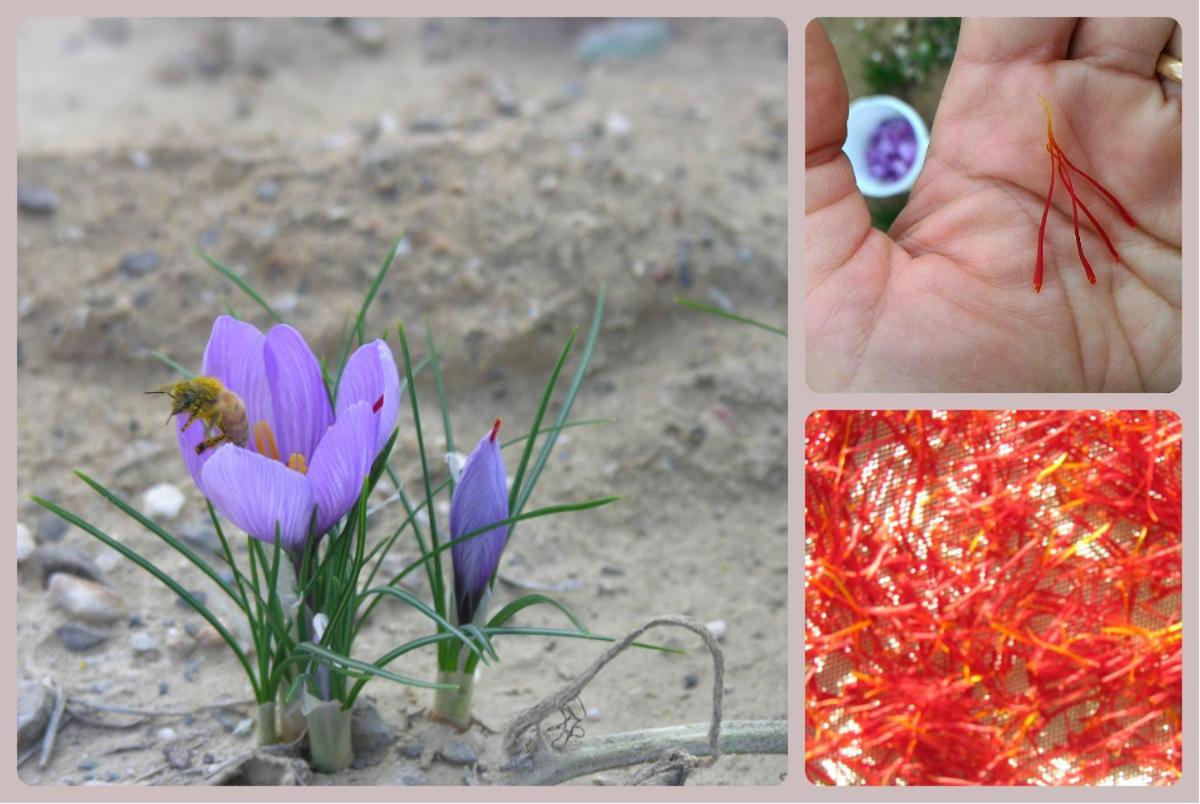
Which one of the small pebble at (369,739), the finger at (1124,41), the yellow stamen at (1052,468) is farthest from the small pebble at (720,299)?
the small pebble at (369,739)

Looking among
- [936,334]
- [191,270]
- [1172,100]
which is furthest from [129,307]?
[1172,100]

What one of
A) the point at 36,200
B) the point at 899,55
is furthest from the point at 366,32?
the point at 899,55

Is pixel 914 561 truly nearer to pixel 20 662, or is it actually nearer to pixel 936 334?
pixel 936 334

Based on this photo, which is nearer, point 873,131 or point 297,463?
point 297,463


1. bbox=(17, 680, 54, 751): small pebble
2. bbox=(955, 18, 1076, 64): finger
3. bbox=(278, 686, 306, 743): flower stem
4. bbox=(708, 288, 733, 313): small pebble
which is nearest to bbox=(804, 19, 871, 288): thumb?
bbox=(955, 18, 1076, 64): finger

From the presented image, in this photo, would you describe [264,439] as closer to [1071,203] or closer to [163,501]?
[163,501]
